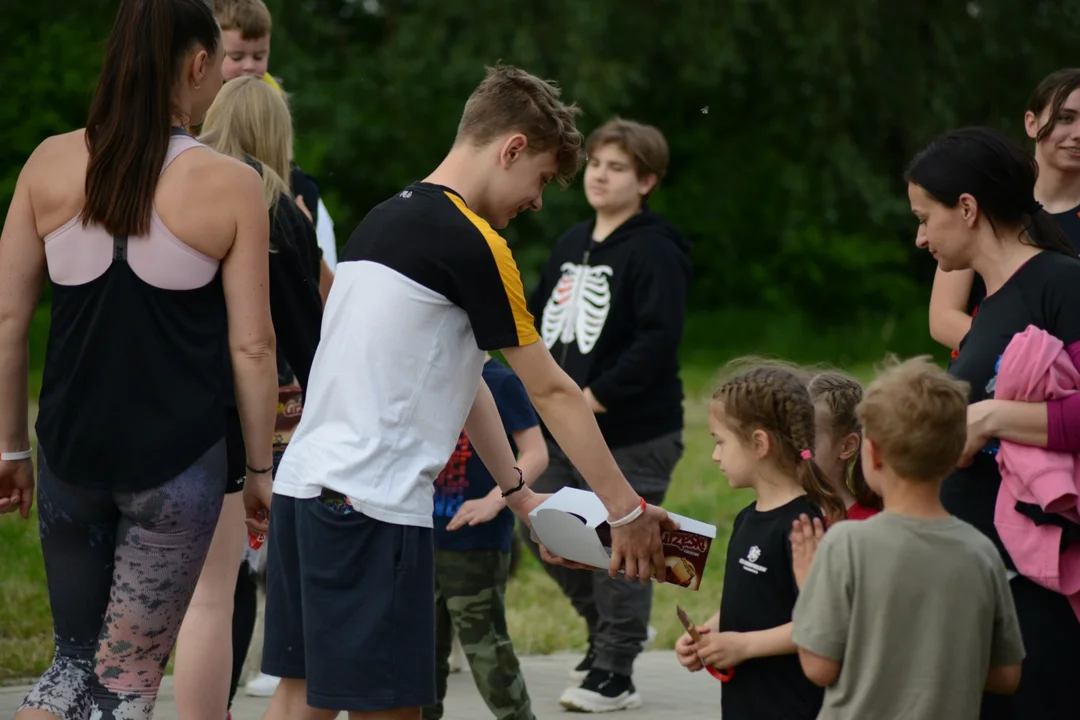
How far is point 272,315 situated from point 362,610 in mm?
1338

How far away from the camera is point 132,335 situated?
3477 mm

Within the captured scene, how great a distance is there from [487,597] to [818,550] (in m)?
2.03

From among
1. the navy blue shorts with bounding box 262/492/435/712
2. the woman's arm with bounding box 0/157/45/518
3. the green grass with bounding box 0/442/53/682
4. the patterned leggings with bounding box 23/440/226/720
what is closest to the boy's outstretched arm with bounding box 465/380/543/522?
the navy blue shorts with bounding box 262/492/435/712

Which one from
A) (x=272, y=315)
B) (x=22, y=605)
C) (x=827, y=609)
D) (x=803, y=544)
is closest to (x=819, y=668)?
(x=827, y=609)

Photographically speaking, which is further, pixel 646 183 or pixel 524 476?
pixel 646 183

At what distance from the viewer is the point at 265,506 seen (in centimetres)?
404

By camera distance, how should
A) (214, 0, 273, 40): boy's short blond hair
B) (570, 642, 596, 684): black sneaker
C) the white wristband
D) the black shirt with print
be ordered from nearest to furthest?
the black shirt with print < the white wristband < (214, 0, 273, 40): boy's short blond hair < (570, 642, 596, 684): black sneaker

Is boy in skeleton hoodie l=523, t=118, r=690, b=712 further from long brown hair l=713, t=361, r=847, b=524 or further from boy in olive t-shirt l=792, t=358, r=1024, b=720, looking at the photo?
boy in olive t-shirt l=792, t=358, r=1024, b=720

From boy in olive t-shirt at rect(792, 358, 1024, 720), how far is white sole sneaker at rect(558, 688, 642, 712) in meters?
2.71

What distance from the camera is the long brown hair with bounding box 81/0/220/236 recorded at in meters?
3.46

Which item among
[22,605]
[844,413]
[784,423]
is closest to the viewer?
[784,423]

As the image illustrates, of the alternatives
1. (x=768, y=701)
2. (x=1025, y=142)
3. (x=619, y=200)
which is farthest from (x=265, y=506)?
(x=1025, y=142)

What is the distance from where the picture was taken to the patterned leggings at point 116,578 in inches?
139

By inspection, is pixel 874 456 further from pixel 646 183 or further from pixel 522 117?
pixel 646 183
